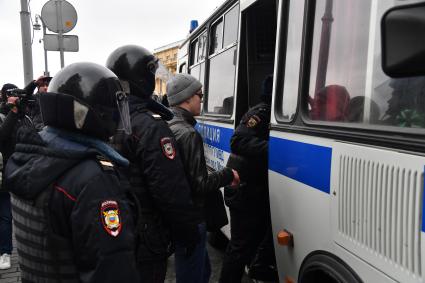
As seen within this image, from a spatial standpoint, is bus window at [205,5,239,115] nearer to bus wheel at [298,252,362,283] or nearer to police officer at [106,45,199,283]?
police officer at [106,45,199,283]

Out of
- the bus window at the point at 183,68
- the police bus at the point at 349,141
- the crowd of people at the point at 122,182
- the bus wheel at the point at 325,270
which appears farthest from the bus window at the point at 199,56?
the bus wheel at the point at 325,270

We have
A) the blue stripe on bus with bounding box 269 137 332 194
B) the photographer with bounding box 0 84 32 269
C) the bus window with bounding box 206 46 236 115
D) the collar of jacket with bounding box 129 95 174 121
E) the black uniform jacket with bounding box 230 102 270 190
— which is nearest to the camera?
the blue stripe on bus with bounding box 269 137 332 194

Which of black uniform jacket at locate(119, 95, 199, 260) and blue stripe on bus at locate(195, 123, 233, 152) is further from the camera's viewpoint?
blue stripe on bus at locate(195, 123, 233, 152)

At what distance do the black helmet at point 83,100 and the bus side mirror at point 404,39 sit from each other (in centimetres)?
101

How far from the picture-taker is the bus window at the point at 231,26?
419cm

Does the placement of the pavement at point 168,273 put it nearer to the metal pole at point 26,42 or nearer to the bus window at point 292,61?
the bus window at point 292,61

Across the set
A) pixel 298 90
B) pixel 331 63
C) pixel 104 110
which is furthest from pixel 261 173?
pixel 104 110

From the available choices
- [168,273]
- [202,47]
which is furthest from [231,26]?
[168,273]

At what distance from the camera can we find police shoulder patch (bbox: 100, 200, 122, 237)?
143cm

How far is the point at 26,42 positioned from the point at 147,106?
18.8ft

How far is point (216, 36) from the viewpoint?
16.2ft

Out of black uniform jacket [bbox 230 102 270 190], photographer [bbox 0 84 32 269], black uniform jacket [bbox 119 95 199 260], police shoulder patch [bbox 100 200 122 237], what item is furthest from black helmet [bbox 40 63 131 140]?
photographer [bbox 0 84 32 269]

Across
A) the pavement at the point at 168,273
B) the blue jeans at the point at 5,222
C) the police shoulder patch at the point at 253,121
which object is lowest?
the pavement at the point at 168,273

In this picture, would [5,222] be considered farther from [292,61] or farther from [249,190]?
[292,61]
